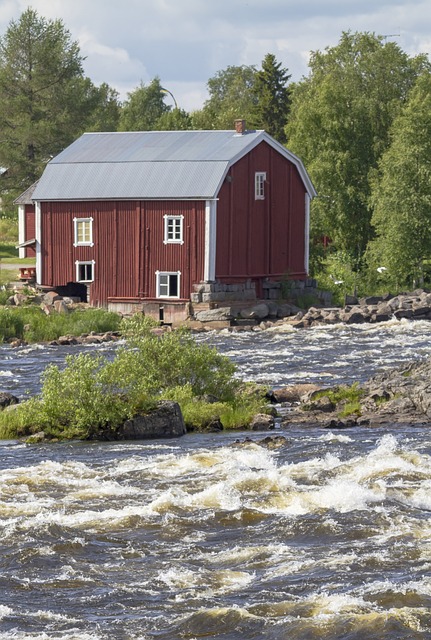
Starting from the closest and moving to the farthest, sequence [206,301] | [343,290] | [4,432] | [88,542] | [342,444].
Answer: [88,542] → [342,444] → [4,432] → [206,301] → [343,290]

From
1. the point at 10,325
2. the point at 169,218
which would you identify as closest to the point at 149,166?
the point at 169,218

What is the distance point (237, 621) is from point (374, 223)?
41.1 meters

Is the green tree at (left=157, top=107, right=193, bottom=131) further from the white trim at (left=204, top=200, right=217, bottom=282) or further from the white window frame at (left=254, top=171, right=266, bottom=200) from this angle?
the white trim at (left=204, top=200, right=217, bottom=282)

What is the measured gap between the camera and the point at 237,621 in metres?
11.2

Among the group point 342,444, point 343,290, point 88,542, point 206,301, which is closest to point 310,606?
point 88,542

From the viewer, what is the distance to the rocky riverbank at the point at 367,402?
20984 mm

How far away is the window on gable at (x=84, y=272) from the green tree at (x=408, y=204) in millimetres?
12644

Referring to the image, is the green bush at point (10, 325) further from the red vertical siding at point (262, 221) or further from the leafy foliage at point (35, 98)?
the leafy foliage at point (35, 98)

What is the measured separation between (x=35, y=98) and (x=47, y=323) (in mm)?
34001

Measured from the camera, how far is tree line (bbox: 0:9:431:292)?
161 feet

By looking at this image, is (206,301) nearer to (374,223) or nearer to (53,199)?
(53,199)

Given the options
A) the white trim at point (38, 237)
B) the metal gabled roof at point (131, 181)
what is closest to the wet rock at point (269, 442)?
the metal gabled roof at point (131, 181)

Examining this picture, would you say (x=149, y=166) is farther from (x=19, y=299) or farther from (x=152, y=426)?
(x=152, y=426)

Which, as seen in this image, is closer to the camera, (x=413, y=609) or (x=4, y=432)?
(x=413, y=609)
